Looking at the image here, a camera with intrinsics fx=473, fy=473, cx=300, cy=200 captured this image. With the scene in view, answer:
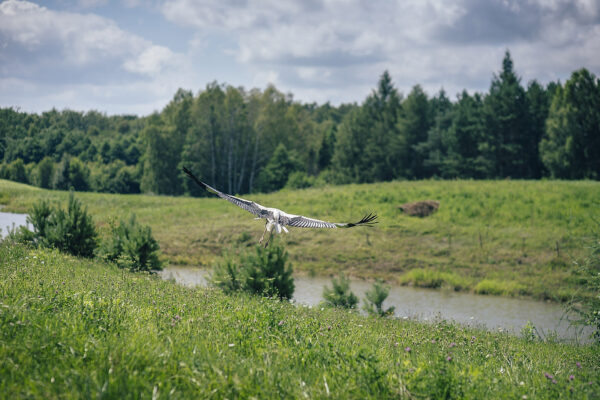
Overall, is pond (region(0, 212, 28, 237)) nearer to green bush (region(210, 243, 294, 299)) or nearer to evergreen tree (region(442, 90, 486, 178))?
green bush (region(210, 243, 294, 299))

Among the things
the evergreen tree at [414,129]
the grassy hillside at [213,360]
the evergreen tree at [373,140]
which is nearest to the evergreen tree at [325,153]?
the evergreen tree at [373,140]

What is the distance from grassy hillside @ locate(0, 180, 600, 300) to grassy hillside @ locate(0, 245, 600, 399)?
15688 mm

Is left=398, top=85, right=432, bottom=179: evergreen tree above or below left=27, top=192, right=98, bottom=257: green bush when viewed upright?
above

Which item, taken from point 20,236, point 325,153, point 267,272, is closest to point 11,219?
point 20,236

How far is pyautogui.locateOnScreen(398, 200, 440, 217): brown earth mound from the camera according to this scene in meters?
A: 33.3

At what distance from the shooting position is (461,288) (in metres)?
23.7

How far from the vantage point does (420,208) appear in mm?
33688

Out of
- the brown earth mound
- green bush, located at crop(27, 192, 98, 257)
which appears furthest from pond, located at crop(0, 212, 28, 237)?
the brown earth mound

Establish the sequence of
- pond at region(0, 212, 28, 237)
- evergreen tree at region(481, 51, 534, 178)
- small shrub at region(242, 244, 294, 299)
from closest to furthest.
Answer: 1. small shrub at region(242, 244, 294, 299)
2. pond at region(0, 212, 28, 237)
3. evergreen tree at region(481, 51, 534, 178)

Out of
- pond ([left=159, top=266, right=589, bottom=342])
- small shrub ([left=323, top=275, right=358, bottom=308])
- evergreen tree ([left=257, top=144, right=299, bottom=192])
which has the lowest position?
pond ([left=159, top=266, right=589, bottom=342])

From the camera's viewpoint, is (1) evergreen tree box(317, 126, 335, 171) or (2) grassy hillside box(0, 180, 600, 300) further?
(1) evergreen tree box(317, 126, 335, 171)

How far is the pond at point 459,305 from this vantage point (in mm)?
18000

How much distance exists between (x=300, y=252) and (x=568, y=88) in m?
50.1

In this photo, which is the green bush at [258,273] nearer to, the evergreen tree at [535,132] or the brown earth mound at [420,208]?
the brown earth mound at [420,208]
